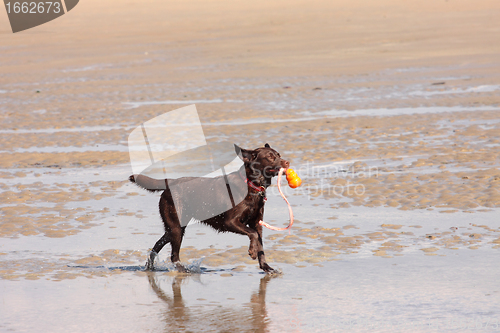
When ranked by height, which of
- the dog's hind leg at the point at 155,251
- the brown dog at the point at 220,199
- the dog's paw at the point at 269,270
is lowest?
the dog's paw at the point at 269,270

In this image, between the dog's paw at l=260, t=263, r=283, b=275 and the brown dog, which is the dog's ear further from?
the dog's paw at l=260, t=263, r=283, b=275

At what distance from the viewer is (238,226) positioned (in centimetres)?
654

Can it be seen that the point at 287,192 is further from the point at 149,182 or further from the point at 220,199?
the point at 149,182

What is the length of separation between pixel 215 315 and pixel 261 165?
1.81 metres

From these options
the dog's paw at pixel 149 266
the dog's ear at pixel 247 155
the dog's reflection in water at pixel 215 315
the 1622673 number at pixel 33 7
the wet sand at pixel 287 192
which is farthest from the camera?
the 1622673 number at pixel 33 7

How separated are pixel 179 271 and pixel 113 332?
1.59 meters

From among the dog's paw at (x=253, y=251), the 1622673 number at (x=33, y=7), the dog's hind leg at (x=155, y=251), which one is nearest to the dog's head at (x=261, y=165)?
the dog's paw at (x=253, y=251)

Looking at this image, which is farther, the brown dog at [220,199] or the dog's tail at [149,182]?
the dog's tail at [149,182]

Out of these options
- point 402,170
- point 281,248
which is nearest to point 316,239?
point 281,248

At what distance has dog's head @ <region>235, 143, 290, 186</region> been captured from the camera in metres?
6.62

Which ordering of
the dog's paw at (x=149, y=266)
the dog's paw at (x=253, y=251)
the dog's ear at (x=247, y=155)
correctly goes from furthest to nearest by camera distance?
1. the dog's ear at (x=247, y=155)
2. the dog's paw at (x=149, y=266)
3. the dog's paw at (x=253, y=251)

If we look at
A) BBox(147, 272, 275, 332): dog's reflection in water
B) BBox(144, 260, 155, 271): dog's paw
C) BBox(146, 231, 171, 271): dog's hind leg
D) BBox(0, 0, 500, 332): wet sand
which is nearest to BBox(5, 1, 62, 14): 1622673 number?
BBox(0, 0, 500, 332): wet sand

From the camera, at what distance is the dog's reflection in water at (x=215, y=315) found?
5.03 meters

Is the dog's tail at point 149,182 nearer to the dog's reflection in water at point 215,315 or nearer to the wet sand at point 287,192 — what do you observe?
the wet sand at point 287,192
